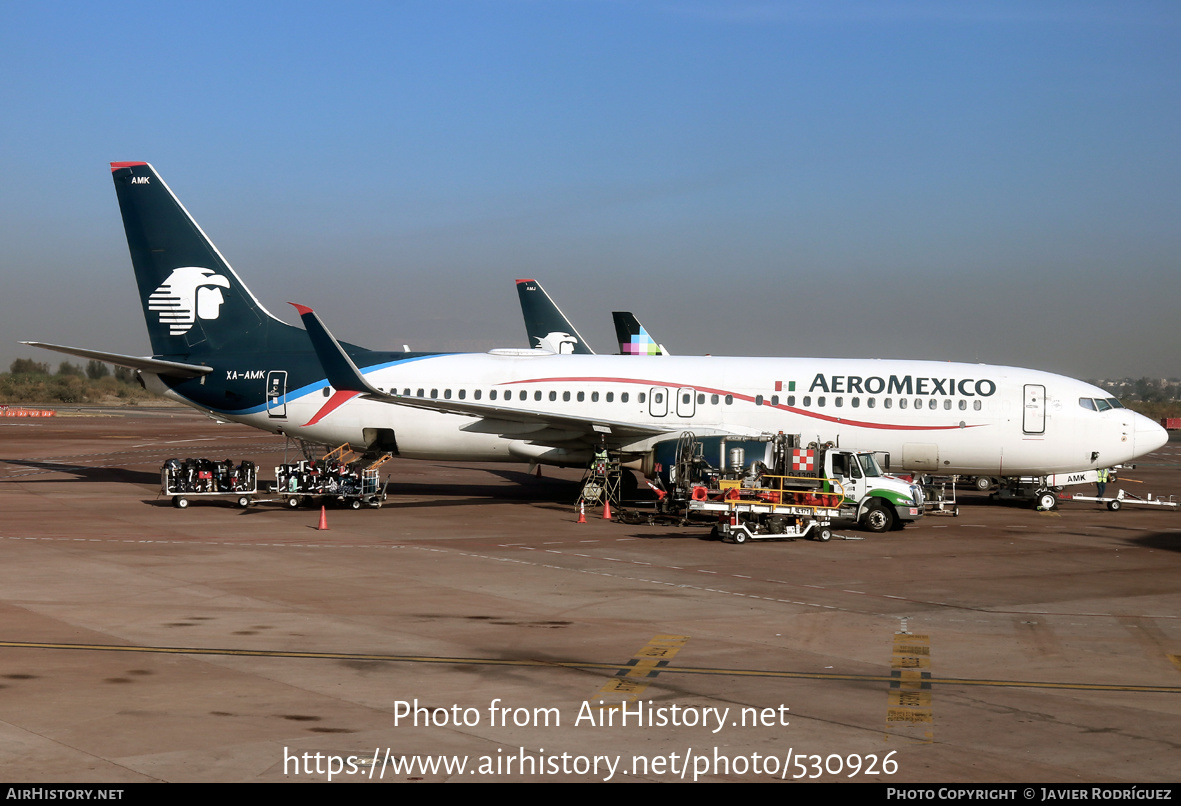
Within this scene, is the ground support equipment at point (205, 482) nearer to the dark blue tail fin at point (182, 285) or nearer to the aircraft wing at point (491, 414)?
the aircraft wing at point (491, 414)

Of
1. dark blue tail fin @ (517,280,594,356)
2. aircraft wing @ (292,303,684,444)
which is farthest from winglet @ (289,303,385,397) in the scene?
dark blue tail fin @ (517,280,594,356)

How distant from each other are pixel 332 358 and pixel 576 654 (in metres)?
18.1

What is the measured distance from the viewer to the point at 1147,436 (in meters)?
32.3

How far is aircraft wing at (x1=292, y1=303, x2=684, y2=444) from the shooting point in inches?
1169

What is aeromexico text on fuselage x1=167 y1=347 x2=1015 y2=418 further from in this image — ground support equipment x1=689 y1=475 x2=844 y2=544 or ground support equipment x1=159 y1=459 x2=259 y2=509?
ground support equipment x1=689 y1=475 x2=844 y2=544

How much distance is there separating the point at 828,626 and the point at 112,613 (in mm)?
10577

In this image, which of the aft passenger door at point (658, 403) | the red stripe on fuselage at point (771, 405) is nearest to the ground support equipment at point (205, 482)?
the red stripe on fuselage at point (771, 405)

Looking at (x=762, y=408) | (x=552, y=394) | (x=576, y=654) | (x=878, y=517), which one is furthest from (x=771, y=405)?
(x=576, y=654)

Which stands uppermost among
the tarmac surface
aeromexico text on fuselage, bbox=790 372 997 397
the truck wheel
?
aeromexico text on fuselage, bbox=790 372 997 397

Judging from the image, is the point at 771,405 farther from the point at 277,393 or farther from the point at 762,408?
the point at 277,393

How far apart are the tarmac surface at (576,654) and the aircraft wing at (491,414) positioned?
4.07 m

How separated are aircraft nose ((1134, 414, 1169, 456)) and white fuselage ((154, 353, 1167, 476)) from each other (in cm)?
4
